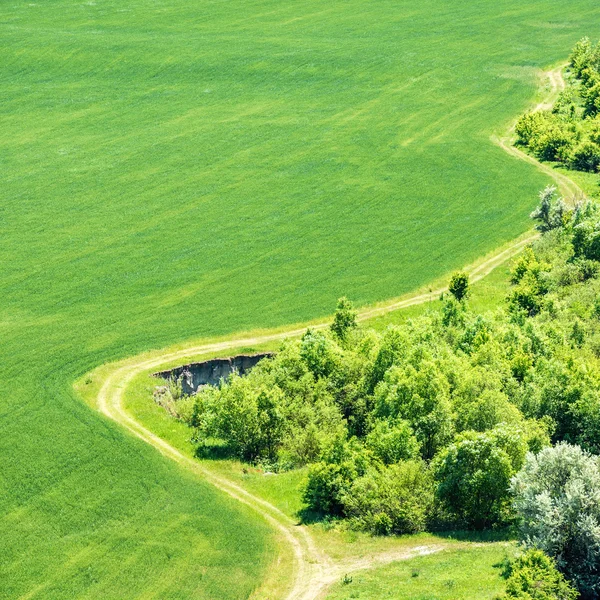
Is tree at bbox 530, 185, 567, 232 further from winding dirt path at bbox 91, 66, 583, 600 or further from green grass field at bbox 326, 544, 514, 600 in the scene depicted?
green grass field at bbox 326, 544, 514, 600

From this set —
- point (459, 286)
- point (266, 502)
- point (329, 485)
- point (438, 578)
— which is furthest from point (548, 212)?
point (438, 578)

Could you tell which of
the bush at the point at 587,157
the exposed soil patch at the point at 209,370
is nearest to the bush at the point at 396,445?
the exposed soil patch at the point at 209,370

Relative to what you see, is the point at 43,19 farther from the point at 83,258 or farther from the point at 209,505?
the point at 209,505

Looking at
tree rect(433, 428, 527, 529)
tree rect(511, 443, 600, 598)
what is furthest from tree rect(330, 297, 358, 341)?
tree rect(511, 443, 600, 598)

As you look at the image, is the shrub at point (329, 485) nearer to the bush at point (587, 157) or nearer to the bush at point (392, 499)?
the bush at point (392, 499)

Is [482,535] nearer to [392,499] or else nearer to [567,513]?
[392,499]

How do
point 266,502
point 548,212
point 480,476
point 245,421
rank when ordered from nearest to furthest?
point 480,476
point 266,502
point 245,421
point 548,212
